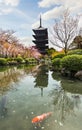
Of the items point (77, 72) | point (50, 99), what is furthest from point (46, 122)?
point (77, 72)

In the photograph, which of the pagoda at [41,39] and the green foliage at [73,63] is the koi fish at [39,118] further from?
the pagoda at [41,39]

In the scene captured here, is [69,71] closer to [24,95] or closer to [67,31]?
[24,95]

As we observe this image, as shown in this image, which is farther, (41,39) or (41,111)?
(41,39)

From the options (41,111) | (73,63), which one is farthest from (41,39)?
(41,111)

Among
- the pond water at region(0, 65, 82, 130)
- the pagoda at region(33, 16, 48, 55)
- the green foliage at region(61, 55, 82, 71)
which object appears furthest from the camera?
the pagoda at region(33, 16, 48, 55)

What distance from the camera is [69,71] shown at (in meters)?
13.5

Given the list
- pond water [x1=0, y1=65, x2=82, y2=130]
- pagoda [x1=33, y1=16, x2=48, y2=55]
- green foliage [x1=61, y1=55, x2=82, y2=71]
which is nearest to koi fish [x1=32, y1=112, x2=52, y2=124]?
pond water [x1=0, y1=65, x2=82, y2=130]

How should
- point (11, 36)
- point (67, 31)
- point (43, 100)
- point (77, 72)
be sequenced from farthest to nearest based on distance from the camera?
point (11, 36) → point (67, 31) → point (77, 72) → point (43, 100)

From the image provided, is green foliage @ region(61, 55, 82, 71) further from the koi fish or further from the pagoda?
the pagoda

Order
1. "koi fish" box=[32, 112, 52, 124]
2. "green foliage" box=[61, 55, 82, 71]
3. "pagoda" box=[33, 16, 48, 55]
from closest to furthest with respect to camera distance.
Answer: "koi fish" box=[32, 112, 52, 124] → "green foliage" box=[61, 55, 82, 71] → "pagoda" box=[33, 16, 48, 55]

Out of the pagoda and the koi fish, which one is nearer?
the koi fish

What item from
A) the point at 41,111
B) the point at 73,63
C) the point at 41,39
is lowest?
the point at 41,111

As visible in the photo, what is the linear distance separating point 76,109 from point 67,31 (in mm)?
16523

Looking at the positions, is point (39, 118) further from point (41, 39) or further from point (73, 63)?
point (41, 39)
